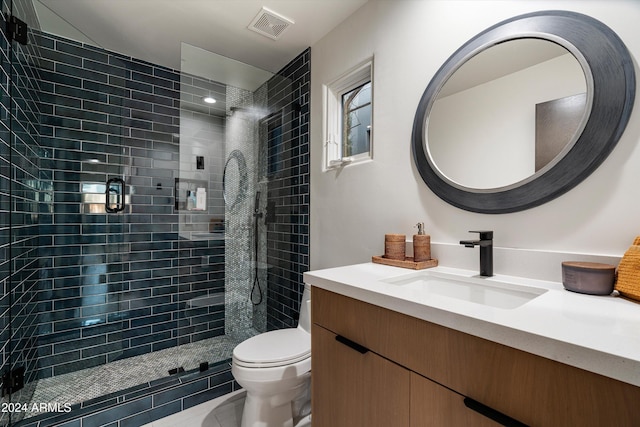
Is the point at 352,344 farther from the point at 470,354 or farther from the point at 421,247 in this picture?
the point at 421,247

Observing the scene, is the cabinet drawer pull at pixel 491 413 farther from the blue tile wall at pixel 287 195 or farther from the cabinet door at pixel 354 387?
the blue tile wall at pixel 287 195

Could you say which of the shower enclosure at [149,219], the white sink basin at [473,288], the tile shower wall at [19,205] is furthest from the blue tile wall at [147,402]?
the white sink basin at [473,288]

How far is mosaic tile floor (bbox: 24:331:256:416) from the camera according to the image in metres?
1.90

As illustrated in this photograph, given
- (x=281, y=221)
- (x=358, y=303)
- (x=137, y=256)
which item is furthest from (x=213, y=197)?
(x=358, y=303)

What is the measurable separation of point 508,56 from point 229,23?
5.92 feet

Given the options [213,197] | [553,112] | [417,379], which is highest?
[553,112]

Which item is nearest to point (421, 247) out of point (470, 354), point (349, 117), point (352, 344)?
point (352, 344)

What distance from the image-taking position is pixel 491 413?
0.63 metres

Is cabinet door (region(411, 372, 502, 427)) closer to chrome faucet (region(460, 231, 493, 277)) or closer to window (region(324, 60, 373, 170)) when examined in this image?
chrome faucet (region(460, 231, 493, 277))

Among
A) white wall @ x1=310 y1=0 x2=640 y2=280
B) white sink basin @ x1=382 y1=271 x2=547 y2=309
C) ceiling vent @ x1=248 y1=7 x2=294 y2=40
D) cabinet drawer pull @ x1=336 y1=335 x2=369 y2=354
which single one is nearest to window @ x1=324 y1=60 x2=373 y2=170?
white wall @ x1=310 y1=0 x2=640 y2=280

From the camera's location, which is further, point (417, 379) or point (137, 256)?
point (137, 256)

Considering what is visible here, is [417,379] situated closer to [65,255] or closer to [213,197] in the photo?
[213,197]

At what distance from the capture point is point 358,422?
95 cm

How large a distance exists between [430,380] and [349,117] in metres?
1.79
